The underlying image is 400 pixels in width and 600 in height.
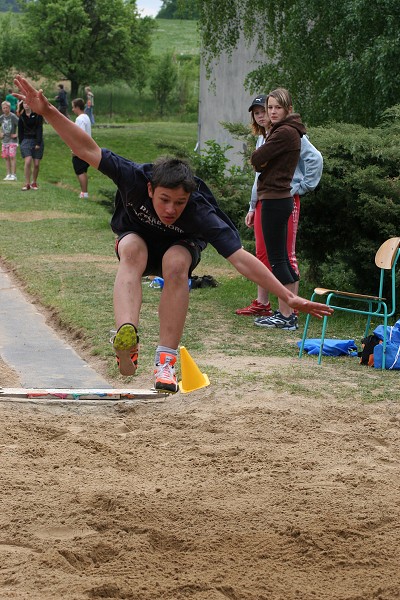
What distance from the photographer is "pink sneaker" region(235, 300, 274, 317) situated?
385 inches

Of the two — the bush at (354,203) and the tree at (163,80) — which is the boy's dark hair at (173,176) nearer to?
the bush at (354,203)

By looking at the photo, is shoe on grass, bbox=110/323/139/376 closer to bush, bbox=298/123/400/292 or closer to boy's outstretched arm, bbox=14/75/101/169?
boy's outstretched arm, bbox=14/75/101/169

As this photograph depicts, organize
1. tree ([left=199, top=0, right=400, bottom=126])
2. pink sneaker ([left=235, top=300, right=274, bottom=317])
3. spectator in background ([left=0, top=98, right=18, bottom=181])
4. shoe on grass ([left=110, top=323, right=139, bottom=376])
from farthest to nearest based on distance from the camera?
spectator in background ([left=0, top=98, right=18, bottom=181]) < tree ([left=199, top=0, right=400, bottom=126]) < pink sneaker ([left=235, top=300, right=274, bottom=317]) < shoe on grass ([left=110, top=323, right=139, bottom=376])

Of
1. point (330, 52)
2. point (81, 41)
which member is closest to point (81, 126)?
point (330, 52)

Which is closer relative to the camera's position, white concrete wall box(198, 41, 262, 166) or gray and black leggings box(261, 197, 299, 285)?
gray and black leggings box(261, 197, 299, 285)

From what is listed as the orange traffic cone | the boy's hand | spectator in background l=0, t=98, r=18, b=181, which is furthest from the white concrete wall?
the boy's hand

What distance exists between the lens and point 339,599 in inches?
153

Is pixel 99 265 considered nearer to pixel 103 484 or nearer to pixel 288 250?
pixel 288 250

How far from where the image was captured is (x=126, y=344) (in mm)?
5516

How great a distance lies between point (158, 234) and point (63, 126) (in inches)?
35.9

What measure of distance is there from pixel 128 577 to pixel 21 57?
48.2 m

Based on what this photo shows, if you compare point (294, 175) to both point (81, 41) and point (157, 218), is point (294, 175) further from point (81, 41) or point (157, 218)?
point (81, 41)

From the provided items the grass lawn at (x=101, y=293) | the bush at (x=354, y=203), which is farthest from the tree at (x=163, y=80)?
the bush at (x=354, y=203)

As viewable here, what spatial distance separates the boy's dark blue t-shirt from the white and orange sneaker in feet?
2.55
